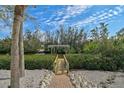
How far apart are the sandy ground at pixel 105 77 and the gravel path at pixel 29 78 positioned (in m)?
0.55

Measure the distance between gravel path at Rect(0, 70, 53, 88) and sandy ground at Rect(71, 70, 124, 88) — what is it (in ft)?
1.79

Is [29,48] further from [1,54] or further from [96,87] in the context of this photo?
[96,87]

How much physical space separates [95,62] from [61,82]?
2.30 ft

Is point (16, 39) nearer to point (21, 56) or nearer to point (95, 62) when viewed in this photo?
point (21, 56)

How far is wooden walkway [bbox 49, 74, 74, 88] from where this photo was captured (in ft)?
30.8

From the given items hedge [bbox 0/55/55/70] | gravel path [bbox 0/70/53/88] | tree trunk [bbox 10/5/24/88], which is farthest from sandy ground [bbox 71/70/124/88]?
tree trunk [bbox 10/5/24/88]

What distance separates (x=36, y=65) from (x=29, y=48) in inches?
13.2

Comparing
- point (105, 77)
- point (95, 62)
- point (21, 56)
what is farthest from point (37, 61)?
point (105, 77)

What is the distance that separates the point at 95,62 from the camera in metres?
9.52

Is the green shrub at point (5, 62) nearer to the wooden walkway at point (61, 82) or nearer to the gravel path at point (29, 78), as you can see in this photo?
the gravel path at point (29, 78)

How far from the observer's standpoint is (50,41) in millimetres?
9461

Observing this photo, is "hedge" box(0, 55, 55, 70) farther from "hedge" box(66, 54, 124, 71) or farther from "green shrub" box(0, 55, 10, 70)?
"hedge" box(66, 54, 124, 71)
